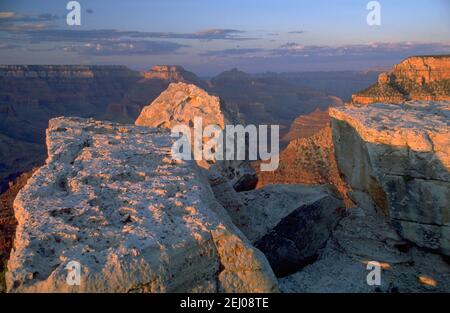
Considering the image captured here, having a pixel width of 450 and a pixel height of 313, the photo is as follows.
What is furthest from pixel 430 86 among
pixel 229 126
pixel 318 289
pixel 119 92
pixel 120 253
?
pixel 119 92

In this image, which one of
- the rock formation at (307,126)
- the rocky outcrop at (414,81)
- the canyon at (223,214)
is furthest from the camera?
the rock formation at (307,126)

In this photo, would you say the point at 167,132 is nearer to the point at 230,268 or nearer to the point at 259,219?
the point at 259,219

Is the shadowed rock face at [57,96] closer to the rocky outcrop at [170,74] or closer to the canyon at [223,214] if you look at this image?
the rocky outcrop at [170,74]

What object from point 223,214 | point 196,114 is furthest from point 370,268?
point 196,114

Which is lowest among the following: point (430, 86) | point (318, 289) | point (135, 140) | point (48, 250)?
point (318, 289)

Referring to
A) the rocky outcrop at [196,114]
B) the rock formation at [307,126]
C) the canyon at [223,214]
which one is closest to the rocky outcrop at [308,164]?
the rocky outcrop at [196,114]

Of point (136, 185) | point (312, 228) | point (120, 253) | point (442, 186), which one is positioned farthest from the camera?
point (312, 228)
